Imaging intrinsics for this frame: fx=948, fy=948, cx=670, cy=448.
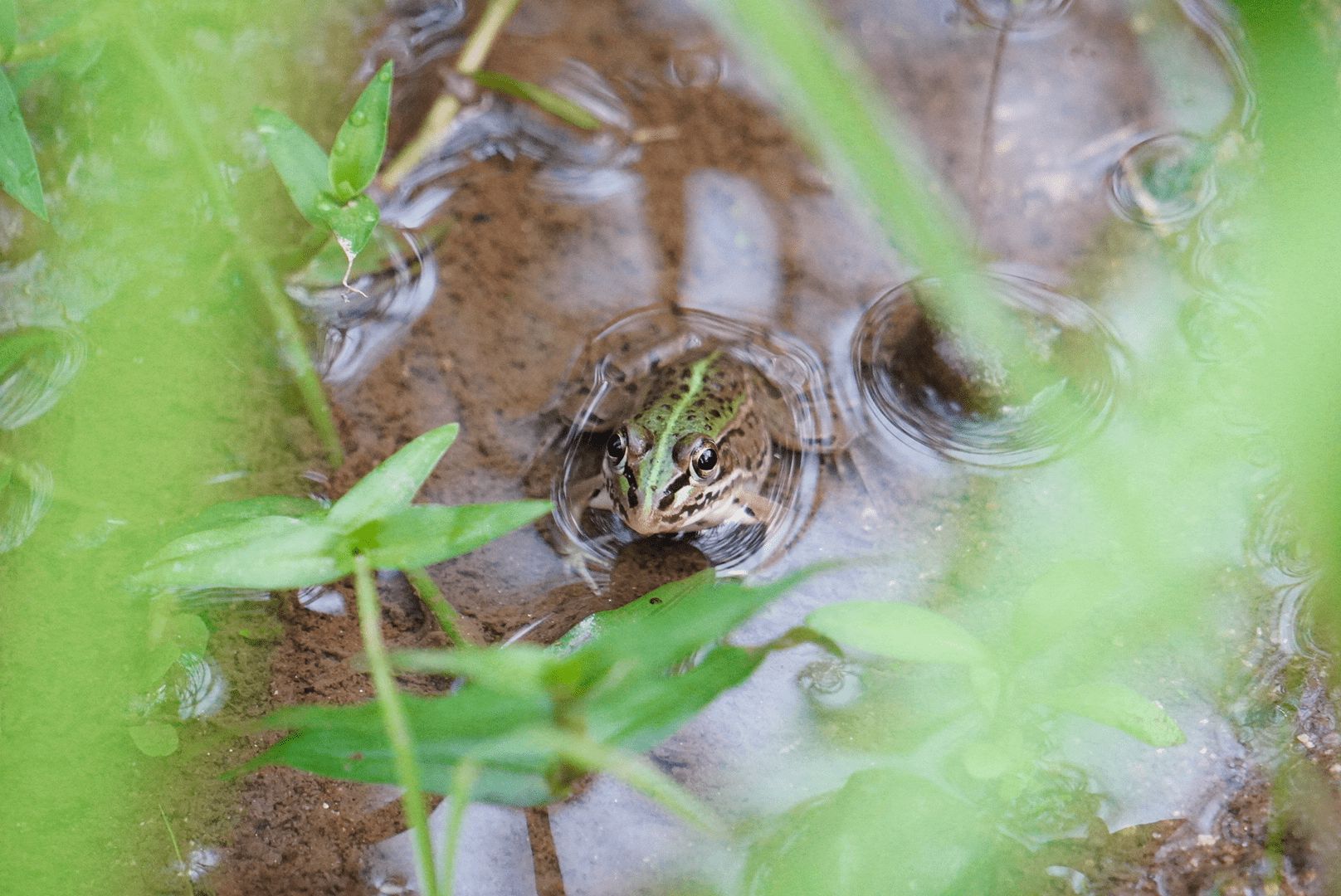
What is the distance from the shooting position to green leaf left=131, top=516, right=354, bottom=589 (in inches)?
79.0

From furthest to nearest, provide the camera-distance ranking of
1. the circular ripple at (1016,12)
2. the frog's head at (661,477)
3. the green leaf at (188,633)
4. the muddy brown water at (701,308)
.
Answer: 1. the circular ripple at (1016,12)
2. the frog's head at (661,477)
3. the green leaf at (188,633)
4. the muddy brown water at (701,308)

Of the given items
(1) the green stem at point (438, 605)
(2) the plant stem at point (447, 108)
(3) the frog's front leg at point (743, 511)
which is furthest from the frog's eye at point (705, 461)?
(2) the plant stem at point (447, 108)

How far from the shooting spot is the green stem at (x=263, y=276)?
2.91 meters

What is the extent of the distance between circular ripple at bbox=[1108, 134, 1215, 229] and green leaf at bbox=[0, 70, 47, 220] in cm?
353

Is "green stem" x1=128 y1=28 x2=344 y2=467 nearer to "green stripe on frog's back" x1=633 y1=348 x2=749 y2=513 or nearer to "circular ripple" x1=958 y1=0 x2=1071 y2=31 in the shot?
"green stripe on frog's back" x1=633 y1=348 x2=749 y2=513

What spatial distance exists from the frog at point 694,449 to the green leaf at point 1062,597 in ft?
3.64

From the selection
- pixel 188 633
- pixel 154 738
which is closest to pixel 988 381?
pixel 188 633

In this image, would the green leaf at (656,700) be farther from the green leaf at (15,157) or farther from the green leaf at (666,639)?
the green leaf at (15,157)

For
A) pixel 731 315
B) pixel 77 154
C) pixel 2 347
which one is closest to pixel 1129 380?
pixel 731 315

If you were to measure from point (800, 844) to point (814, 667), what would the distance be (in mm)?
510

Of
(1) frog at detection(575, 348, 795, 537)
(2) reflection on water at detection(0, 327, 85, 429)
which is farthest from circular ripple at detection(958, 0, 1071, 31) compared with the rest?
(2) reflection on water at detection(0, 327, 85, 429)

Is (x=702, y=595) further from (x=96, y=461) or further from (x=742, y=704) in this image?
(x=96, y=461)

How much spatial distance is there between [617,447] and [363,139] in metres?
1.19

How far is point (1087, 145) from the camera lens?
12.0 ft
